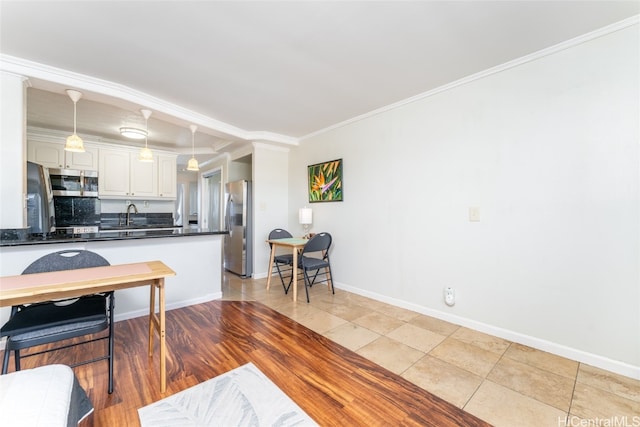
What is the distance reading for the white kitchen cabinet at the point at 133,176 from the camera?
425 centimetres

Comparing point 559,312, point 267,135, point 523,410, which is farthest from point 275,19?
point 559,312

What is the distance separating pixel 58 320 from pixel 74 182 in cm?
349

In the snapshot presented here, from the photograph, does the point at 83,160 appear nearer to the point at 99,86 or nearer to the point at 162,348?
the point at 99,86

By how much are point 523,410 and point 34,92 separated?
4997 millimetres

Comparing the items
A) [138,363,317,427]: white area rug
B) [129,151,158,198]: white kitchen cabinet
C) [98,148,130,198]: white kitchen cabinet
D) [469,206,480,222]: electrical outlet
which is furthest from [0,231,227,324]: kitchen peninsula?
[469,206,480,222]: electrical outlet

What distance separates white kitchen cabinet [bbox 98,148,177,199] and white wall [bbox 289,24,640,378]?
3.99 meters

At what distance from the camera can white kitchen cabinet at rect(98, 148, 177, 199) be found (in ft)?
13.9

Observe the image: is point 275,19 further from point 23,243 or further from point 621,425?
point 621,425

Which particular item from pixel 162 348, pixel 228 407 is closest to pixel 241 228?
pixel 162 348

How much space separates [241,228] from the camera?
14.1 feet

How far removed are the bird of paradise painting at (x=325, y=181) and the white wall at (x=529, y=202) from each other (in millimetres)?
655

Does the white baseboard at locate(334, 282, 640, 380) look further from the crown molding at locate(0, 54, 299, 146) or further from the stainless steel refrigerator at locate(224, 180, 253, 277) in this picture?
the crown molding at locate(0, 54, 299, 146)

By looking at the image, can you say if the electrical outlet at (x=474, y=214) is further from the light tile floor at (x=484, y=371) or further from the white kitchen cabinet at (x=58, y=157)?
the white kitchen cabinet at (x=58, y=157)

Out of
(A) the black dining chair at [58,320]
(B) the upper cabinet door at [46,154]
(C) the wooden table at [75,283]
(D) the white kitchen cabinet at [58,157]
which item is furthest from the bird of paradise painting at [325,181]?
(B) the upper cabinet door at [46,154]
